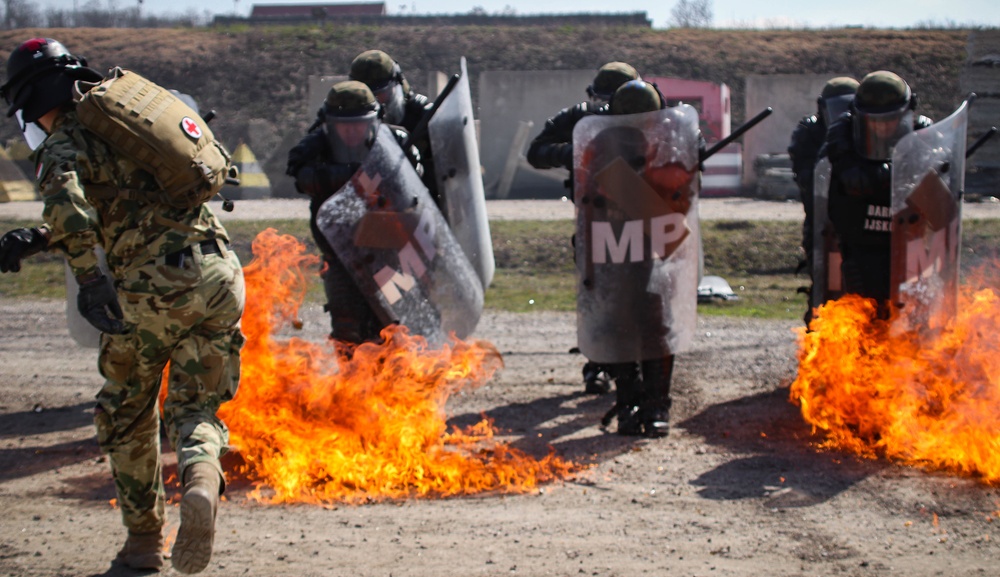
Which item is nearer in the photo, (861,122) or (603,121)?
(603,121)

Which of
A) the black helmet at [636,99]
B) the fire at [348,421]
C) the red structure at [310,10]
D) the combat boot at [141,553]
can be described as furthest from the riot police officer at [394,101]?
the red structure at [310,10]

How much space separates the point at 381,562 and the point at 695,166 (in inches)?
114

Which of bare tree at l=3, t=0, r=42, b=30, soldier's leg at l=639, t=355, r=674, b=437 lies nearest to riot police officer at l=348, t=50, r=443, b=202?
soldier's leg at l=639, t=355, r=674, b=437

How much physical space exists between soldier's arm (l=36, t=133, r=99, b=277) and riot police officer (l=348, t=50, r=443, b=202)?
3.20 m

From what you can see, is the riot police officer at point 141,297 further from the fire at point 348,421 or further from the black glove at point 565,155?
the black glove at point 565,155

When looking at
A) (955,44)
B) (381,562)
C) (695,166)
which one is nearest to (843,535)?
(381,562)

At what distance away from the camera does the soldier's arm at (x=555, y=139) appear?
251 inches

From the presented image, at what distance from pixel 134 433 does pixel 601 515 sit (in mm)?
1921

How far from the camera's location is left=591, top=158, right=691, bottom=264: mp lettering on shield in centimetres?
559

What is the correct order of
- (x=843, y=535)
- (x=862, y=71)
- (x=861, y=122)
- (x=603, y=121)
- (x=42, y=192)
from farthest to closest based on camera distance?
(x=862, y=71), (x=861, y=122), (x=603, y=121), (x=843, y=535), (x=42, y=192)

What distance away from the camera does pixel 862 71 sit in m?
28.5

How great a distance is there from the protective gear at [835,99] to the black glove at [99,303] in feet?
16.6

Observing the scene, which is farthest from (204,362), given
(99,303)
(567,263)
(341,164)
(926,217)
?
(567,263)

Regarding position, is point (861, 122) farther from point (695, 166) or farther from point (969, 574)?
point (969, 574)
